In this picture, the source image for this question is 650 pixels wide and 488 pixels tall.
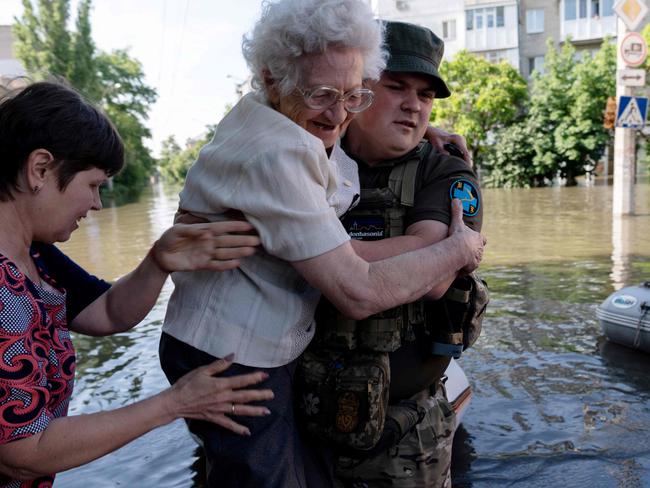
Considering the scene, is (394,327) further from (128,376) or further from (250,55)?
(128,376)

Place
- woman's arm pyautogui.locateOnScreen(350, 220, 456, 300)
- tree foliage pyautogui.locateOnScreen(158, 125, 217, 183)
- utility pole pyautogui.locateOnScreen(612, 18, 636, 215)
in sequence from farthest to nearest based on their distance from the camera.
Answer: tree foliage pyautogui.locateOnScreen(158, 125, 217, 183), utility pole pyautogui.locateOnScreen(612, 18, 636, 215), woman's arm pyautogui.locateOnScreen(350, 220, 456, 300)

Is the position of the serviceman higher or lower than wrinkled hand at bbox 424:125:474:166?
lower

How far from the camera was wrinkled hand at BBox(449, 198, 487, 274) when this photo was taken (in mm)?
2010

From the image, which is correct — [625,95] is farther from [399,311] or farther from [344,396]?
[344,396]

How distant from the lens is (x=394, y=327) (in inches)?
83.5

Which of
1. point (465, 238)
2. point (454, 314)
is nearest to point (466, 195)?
point (465, 238)

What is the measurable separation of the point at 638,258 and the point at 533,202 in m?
12.0

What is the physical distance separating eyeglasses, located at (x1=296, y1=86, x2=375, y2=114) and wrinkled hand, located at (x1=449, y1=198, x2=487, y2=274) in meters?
0.45

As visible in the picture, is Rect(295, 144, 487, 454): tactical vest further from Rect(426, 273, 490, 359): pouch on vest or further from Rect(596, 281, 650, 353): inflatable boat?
Rect(596, 281, 650, 353): inflatable boat

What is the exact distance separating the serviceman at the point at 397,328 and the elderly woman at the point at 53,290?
11.9 inches

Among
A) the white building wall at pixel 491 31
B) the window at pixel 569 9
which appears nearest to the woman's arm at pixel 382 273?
the white building wall at pixel 491 31

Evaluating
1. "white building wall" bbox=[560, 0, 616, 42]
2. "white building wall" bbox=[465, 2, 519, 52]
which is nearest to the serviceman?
"white building wall" bbox=[560, 0, 616, 42]

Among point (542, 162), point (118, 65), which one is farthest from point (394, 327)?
point (118, 65)

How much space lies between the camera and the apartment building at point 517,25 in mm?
42156
